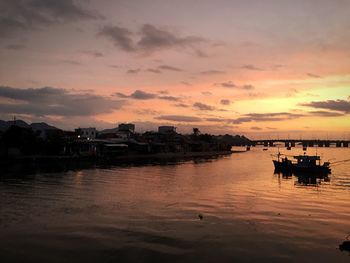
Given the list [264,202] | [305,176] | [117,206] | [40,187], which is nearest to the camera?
[117,206]

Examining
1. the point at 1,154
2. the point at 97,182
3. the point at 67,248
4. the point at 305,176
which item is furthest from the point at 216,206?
the point at 1,154

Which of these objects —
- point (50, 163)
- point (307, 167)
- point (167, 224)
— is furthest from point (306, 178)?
point (50, 163)

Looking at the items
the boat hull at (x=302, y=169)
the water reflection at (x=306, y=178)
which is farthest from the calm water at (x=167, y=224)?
the boat hull at (x=302, y=169)

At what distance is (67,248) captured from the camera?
17.3 meters

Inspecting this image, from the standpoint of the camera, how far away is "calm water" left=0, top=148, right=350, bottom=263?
16766 mm

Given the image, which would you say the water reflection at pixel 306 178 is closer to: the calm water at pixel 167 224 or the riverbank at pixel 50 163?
the calm water at pixel 167 224

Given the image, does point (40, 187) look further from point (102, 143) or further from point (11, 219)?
point (102, 143)

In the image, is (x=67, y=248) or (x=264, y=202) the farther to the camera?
→ (x=264, y=202)

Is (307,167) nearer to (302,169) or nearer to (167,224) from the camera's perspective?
(302,169)

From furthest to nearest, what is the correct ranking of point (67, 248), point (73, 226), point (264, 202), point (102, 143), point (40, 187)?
point (102, 143) → point (40, 187) → point (264, 202) → point (73, 226) → point (67, 248)

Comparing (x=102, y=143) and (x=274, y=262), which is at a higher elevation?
(x=102, y=143)

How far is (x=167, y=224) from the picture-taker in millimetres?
22109

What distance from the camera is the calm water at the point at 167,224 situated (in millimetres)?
16766

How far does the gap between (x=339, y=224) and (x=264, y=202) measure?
8.72 metres
